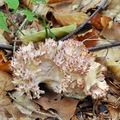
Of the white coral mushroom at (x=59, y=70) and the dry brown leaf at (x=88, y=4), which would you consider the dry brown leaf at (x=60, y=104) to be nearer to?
the white coral mushroom at (x=59, y=70)

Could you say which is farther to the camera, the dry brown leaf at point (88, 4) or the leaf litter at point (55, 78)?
the dry brown leaf at point (88, 4)

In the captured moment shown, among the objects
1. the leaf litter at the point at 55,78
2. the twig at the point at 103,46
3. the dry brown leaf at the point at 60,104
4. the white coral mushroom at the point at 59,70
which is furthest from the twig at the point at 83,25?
the dry brown leaf at the point at 60,104

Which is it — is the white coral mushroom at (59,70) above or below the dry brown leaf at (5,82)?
above

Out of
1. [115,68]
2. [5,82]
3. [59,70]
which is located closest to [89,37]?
[115,68]

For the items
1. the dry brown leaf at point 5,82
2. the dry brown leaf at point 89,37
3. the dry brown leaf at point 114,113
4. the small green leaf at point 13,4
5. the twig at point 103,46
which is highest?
the small green leaf at point 13,4

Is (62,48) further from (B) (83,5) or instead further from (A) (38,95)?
(B) (83,5)
